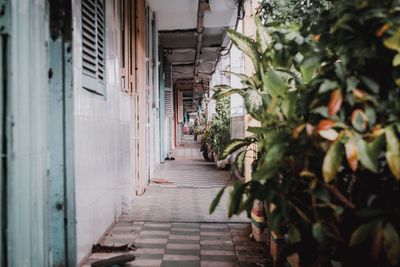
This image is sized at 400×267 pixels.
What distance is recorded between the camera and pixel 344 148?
111 centimetres

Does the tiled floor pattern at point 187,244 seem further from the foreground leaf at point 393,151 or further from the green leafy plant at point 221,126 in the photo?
the green leafy plant at point 221,126

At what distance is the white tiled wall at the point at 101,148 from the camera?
8.74 feet

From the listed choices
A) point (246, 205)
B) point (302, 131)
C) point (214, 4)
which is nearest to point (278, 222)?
point (246, 205)

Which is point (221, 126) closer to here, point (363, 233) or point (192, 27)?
point (192, 27)

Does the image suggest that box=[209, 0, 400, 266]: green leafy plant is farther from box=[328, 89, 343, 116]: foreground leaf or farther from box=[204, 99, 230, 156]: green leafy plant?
box=[204, 99, 230, 156]: green leafy plant

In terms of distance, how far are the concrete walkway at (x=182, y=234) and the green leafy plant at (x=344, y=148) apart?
5.11 ft

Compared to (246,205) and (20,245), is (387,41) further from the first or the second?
(20,245)

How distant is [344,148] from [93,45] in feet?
8.26

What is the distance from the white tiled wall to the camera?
2.66 meters

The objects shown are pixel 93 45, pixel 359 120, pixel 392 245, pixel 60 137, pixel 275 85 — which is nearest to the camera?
pixel 392 245

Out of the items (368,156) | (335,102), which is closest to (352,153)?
(368,156)

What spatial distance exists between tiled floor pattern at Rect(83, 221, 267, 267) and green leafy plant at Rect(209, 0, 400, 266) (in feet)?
5.02

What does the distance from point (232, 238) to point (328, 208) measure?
7.21 feet

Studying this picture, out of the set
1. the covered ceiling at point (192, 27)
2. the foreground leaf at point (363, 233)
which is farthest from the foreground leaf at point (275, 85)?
the covered ceiling at point (192, 27)
